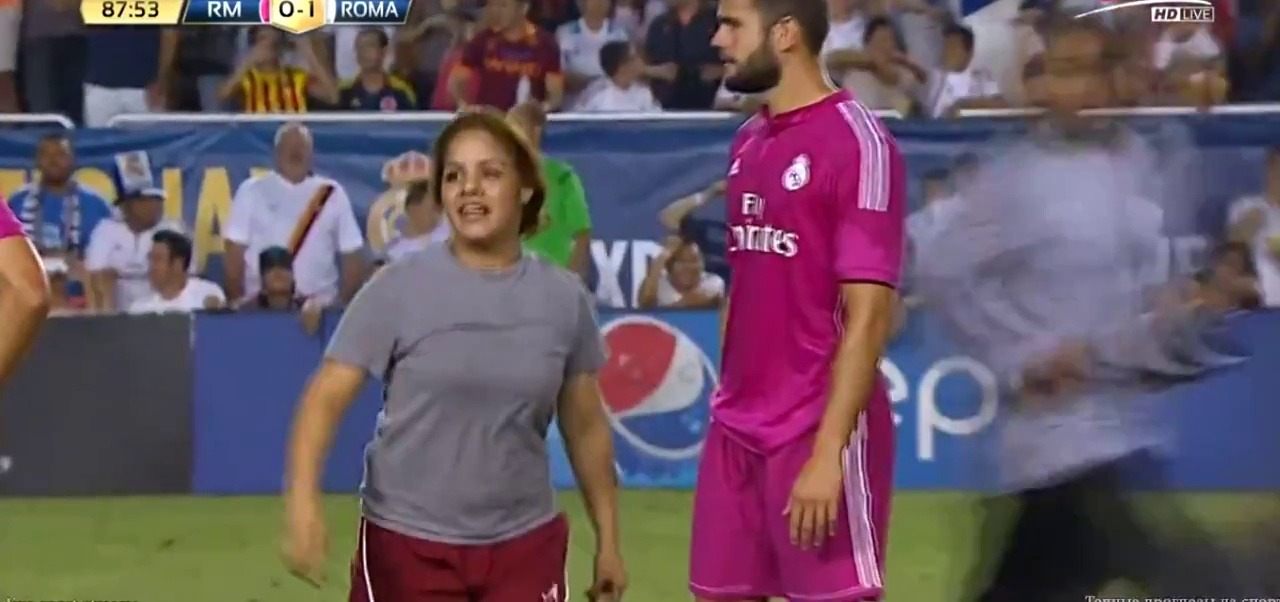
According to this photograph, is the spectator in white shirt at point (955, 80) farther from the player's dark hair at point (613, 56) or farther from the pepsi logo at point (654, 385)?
the pepsi logo at point (654, 385)

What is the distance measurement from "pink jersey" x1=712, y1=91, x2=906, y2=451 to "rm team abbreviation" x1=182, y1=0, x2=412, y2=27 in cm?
977

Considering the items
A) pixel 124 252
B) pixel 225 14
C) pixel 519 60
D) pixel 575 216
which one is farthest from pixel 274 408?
pixel 225 14

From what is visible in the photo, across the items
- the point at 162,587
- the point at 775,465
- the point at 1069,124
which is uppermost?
the point at 1069,124

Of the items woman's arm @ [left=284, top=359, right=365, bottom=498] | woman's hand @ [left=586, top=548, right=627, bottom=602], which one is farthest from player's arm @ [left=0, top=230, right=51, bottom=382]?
woman's hand @ [left=586, top=548, right=627, bottom=602]

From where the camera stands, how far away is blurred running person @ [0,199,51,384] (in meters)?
4.38

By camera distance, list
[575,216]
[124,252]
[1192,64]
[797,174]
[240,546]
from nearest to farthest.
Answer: [797,174], [240,546], [575,216], [124,252], [1192,64]

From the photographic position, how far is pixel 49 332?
12.0m

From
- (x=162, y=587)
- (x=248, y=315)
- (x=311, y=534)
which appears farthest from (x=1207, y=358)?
(x=248, y=315)

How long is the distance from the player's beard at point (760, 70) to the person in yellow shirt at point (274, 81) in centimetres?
942

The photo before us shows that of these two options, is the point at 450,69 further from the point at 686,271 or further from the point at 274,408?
the point at 274,408

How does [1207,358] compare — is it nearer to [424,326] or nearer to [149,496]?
[424,326]

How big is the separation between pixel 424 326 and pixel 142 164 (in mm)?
9101

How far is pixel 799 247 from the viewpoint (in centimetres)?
539

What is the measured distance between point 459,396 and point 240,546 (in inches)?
222
